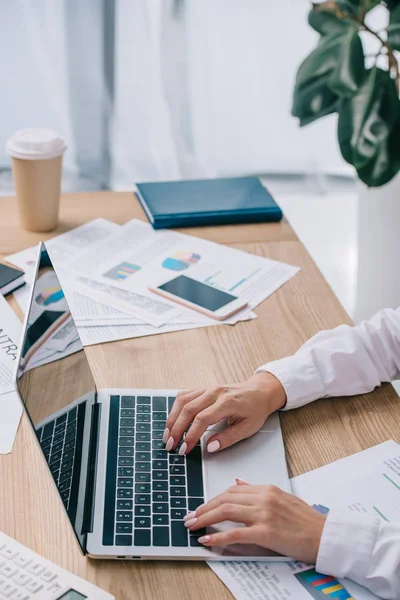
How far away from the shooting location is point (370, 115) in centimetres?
199

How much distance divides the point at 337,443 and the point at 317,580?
237mm

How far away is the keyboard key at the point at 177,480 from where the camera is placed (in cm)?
95

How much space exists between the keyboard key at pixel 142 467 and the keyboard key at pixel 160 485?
0.03 metres

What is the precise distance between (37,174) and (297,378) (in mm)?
713

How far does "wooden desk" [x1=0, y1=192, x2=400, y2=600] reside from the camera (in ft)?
2.72

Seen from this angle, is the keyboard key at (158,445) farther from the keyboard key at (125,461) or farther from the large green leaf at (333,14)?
the large green leaf at (333,14)

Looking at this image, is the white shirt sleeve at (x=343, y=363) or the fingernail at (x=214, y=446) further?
the white shirt sleeve at (x=343, y=363)

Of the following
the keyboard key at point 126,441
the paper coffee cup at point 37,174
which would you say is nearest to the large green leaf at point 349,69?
the paper coffee cup at point 37,174

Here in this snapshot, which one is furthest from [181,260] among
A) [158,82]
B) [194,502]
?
[158,82]

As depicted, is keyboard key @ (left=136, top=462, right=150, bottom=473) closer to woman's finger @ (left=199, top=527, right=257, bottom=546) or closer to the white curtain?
woman's finger @ (left=199, top=527, right=257, bottom=546)

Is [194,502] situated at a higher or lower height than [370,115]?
lower

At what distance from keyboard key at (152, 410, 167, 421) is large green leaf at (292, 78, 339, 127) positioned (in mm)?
1324

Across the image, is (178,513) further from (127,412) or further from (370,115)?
(370,115)

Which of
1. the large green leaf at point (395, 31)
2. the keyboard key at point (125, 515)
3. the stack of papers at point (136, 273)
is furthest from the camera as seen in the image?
the large green leaf at point (395, 31)
